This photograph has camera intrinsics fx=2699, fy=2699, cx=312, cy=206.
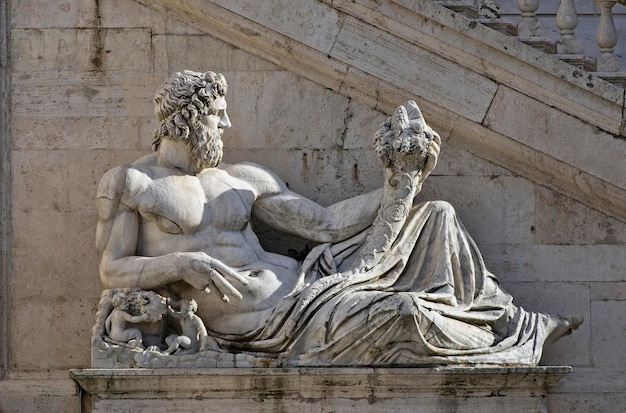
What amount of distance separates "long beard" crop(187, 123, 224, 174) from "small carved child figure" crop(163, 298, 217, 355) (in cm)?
90

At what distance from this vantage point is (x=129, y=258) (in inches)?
637

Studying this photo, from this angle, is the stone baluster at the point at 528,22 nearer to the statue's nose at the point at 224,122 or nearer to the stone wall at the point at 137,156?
the stone wall at the point at 137,156

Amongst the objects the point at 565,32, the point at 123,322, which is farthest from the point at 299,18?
the point at 123,322

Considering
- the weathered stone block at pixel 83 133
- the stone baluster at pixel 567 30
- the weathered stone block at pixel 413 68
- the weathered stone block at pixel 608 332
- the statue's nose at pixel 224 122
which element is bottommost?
the weathered stone block at pixel 608 332

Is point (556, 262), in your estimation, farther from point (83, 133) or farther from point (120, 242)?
point (83, 133)

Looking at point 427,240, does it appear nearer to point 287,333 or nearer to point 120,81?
point 287,333

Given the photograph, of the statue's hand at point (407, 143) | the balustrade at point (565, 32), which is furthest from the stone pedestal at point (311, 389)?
the balustrade at point (565, 32)

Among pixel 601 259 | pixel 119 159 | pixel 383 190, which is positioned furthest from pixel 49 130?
pixel 601 259

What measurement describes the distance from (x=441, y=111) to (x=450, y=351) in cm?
170

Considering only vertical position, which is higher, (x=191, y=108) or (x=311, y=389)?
(x=191, y=108)

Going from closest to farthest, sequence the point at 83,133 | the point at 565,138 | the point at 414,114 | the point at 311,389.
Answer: the point at 311,389
the point at 414,114
the point at 565,138
the point at 83,133

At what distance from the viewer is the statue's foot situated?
16.5 m

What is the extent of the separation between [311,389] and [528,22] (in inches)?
113

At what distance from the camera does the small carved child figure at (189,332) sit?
16.0 meters
